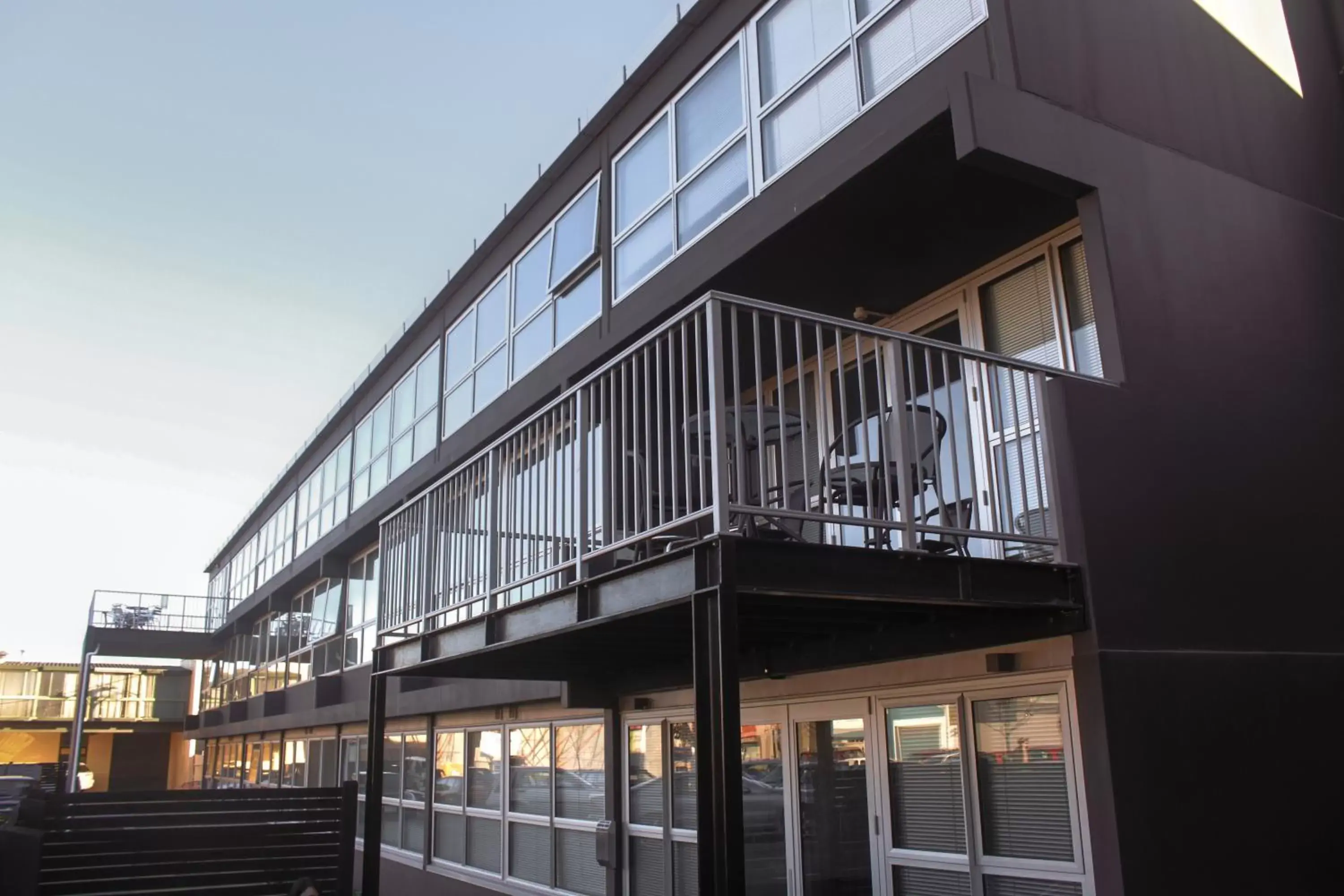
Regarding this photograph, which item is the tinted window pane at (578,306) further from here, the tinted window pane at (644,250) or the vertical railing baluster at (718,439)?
the vertical railing baluster at (718,439)

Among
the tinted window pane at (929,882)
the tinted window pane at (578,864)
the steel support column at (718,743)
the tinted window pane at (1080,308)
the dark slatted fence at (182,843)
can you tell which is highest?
the tinted window pane at (1080,308)

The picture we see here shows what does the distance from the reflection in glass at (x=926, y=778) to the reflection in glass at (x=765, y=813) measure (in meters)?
1.16

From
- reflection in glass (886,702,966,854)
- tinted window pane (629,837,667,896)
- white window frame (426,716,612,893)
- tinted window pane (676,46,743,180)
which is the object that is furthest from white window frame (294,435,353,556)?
reflection in glass (886,702,966,854)

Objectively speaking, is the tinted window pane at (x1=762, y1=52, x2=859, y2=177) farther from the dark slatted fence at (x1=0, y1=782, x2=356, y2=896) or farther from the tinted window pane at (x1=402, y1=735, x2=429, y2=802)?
the tinted window pane at (x1=402, y1=735, x2=429, y2=802)

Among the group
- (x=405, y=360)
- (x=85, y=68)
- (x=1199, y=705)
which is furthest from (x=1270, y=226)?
Answer: (x=85, y=68)

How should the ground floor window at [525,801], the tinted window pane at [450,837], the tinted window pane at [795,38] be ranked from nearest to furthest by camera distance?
the tinted window pane at [795,38]
the ground floor window at [525,801]
the tinted window pane at [450,837]

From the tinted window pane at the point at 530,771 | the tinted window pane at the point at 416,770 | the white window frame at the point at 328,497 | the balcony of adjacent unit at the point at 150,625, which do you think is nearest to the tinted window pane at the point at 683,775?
the tinted window pane at the point at 530,771

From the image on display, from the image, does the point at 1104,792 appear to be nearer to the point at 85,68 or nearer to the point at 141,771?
the point at 85,68

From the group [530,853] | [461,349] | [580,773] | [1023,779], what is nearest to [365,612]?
[461,349]

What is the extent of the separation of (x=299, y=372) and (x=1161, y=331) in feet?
130

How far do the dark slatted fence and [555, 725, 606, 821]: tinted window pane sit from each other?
2.94 m

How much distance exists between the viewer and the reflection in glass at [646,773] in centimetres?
892

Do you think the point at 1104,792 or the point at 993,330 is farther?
the point at 993,330

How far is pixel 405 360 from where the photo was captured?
51.8 feet
